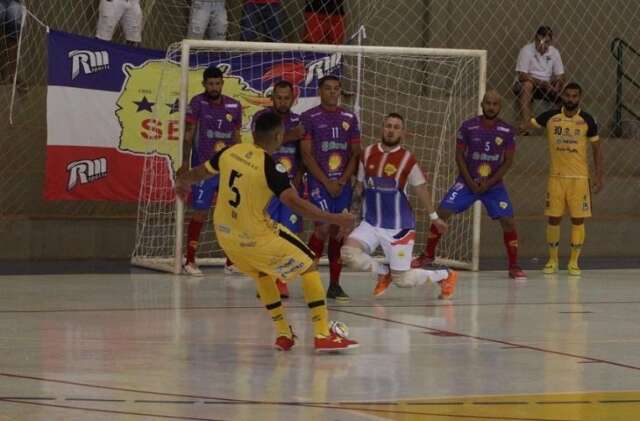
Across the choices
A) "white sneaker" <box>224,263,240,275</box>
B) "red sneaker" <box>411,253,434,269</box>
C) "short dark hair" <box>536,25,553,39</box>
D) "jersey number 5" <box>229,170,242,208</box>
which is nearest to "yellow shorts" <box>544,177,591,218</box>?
"red sneaker" <box>411,253,434,269</box>

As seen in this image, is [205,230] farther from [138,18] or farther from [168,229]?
[138,18]

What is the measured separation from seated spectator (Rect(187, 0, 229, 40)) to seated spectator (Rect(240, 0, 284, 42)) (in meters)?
0.39

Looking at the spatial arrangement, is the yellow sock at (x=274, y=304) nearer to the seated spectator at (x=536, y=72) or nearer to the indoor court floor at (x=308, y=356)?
the indoor court floor at (x=308, y=356)

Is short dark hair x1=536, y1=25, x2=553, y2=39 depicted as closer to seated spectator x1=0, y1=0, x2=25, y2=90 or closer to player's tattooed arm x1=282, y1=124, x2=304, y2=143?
seated spectator x1=0, y1=0, x2=25, y2=90

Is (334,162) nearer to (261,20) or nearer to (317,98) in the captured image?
(317,98)

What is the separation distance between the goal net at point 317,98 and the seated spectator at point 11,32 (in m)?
2.17

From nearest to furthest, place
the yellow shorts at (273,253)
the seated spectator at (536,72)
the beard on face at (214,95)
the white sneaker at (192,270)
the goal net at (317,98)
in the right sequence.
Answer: the yellow shorts at (273,253), the beard on face at (214,95), the white sneaker at (192,270), the goal net at (317,98), the seated spectator at (536,72)

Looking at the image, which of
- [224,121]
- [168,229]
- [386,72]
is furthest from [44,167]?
[386,72]

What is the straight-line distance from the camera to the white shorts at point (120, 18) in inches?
704

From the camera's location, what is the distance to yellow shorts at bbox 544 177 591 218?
16500 millimetres

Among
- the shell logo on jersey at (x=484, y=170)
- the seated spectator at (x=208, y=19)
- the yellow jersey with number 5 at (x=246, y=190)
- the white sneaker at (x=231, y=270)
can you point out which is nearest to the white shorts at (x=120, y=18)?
the seated spectator at (x=208, y=19)

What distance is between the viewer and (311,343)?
33.7 feet

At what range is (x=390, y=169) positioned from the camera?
1292cm

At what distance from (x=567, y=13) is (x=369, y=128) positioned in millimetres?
5556
